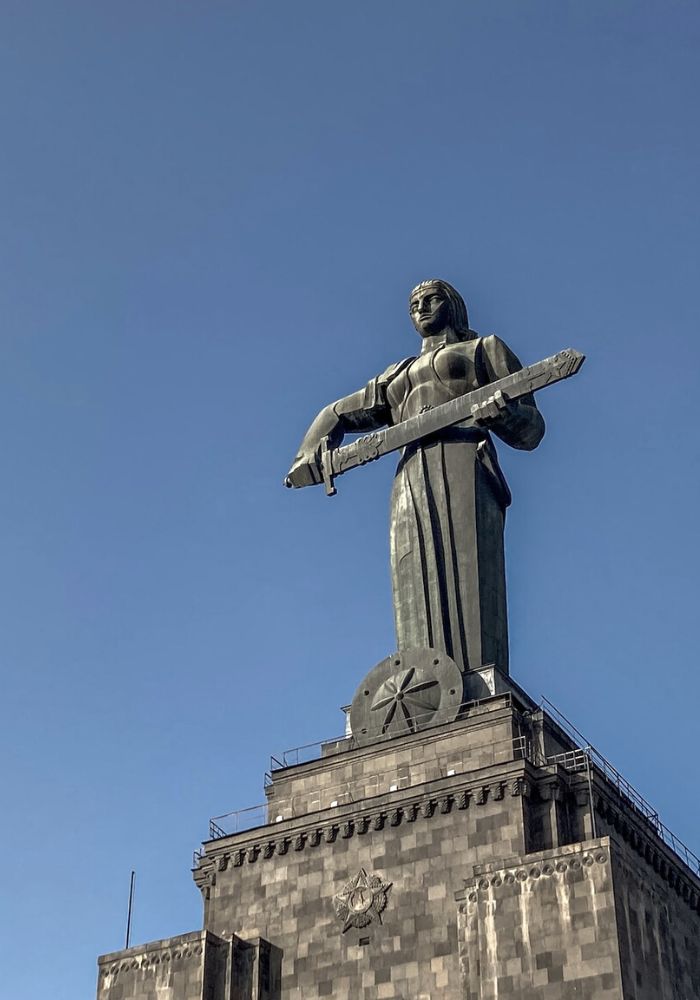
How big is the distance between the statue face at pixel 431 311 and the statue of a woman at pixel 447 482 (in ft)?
0.12

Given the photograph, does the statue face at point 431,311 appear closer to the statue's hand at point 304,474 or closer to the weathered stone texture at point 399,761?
the statue's hand at point 304,474

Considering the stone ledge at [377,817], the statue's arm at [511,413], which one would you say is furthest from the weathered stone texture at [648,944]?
the statue's arm at [511,413]

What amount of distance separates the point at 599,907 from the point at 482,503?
58.2ft

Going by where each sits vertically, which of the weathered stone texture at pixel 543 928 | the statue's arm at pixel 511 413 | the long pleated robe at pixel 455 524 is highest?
the statue's arm at pixel 511 413

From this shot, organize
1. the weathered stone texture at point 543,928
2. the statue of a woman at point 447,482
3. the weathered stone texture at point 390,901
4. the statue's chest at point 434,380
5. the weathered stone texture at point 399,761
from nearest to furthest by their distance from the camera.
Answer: the weathered stone texture at point 543,928, the weathered stone texture at point 390,901, the weathered stone texture at point 399,761, the statue of a woman at point 447,482, the statue's chest at point 434,380

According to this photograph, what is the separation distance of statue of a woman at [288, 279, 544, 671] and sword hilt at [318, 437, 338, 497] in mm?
313

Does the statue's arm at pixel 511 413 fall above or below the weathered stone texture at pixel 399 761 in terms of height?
above

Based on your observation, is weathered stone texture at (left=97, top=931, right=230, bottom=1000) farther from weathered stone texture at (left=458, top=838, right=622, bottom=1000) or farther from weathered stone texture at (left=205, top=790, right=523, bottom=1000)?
weathered stone texture at (left=458, top=838, right=622, bottom=1000)

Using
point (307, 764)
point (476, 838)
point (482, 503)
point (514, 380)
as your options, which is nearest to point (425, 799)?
point (476, 838)

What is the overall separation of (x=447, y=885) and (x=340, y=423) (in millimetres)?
19988

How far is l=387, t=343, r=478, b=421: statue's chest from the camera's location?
53562 millimetres

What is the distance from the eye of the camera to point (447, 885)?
139 ft

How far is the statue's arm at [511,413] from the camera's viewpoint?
5222 centimetres

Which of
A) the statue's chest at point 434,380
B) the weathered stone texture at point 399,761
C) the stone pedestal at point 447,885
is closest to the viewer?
the stone pedestal at point 447,885
